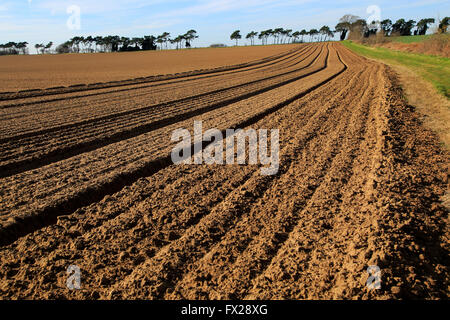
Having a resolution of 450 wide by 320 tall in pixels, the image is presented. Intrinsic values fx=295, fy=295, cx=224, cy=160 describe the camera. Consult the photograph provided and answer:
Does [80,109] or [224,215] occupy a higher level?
[80,109]

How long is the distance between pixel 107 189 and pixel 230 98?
330 inches

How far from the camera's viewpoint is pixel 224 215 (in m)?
3.92

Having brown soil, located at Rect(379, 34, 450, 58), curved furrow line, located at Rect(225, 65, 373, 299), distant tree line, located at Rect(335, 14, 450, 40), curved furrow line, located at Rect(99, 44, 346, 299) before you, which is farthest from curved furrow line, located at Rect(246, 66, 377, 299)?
distant tree line, located at Rect(335, 14, 450, 40)

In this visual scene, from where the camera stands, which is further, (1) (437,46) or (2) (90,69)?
(2) (90,69)

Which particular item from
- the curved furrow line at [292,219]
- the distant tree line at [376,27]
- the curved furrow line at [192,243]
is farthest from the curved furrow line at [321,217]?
the distant tree line at [376,27]

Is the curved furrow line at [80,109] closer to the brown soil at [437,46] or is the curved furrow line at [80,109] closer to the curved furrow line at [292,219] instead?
the curved furrow line at [292,219]

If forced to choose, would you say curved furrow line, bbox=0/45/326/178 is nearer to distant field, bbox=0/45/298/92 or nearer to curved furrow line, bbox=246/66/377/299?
curved furrow line, bbox=246/66/377/299

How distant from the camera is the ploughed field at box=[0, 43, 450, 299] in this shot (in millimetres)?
2848

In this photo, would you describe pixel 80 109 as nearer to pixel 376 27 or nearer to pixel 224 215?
pixel 224 215

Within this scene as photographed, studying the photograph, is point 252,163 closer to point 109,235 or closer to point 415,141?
point 109,235

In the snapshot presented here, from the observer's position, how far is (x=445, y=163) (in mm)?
5496

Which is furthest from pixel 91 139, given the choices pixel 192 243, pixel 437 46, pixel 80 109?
pixel 437 46
